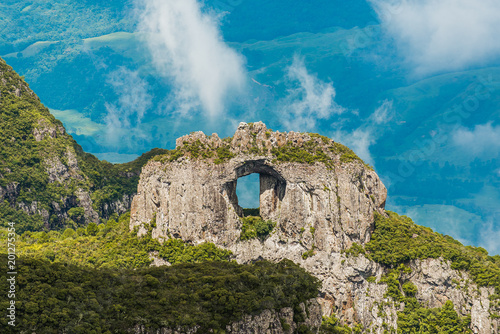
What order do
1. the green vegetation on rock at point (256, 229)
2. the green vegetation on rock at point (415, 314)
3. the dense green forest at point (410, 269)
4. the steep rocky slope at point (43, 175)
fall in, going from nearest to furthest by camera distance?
the green vegetation on rock at point (415, 314), the dense green forest at point (410, 269), the green vegetation on rock at point (256, 229), the steep rocky slope at point (43, 175)

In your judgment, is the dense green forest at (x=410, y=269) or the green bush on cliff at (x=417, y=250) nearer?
the dense green forest at (x=410, y=269)

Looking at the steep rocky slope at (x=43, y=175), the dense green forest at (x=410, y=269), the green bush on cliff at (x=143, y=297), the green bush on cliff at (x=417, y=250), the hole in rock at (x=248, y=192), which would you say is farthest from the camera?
the hole in rock at (x=248, y=192)

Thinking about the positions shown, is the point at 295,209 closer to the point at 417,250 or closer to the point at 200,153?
the point at 200,153

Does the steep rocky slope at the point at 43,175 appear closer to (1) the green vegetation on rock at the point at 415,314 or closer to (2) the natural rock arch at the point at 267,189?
(2) the natural rock arch at the point at 267,189

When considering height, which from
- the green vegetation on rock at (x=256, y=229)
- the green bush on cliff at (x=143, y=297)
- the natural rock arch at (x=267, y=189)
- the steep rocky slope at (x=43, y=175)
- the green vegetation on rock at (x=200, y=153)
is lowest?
the green bush on cliff at (x=143, y=297)

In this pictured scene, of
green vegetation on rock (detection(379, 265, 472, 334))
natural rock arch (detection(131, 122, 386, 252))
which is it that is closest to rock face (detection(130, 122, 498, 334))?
natural rock arch (detection(131, 122, 386, 252))

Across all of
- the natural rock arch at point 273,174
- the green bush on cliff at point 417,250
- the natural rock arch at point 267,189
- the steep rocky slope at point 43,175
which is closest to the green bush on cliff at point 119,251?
the natural rock arch at point 273,174

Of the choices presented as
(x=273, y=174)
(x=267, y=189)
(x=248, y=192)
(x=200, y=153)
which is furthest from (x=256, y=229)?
(x=248, y=192)

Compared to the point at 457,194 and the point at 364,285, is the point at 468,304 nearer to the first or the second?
the point at 364,285
